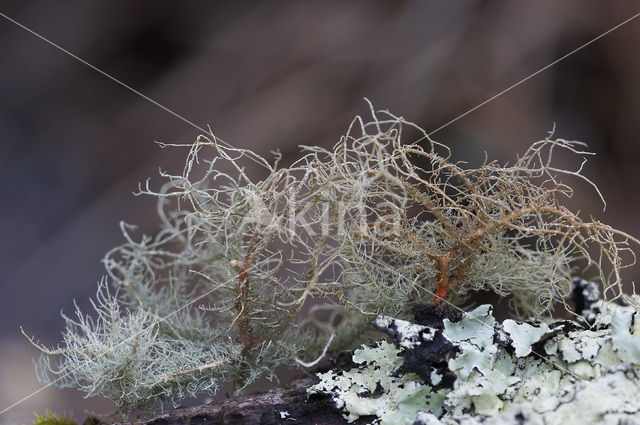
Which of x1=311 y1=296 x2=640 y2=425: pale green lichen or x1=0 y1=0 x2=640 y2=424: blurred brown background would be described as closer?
x1=311 y1=296 x2=640 y2=425: pale green lichen

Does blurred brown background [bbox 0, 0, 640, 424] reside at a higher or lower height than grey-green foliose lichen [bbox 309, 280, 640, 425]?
higher

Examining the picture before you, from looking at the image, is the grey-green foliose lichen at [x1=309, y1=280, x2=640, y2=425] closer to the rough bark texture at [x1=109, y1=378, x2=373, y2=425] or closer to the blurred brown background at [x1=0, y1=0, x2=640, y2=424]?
the rough bark texture at [x1=109, y1=378, x2=373, y2=425]

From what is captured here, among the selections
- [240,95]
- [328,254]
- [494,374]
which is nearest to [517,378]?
[494,374]

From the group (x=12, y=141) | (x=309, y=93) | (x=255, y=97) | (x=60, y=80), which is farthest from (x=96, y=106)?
(x=309, y=93)

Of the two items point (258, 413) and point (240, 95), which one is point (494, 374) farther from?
point (240, 95)

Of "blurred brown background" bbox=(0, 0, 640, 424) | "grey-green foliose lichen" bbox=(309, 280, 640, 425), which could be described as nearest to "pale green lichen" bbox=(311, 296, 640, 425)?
"grey-green foliose lichen" bbox=(309, 280, 640, 425)

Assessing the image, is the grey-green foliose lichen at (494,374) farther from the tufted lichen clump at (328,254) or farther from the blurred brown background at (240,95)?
the blurred brown background at (240,95)
